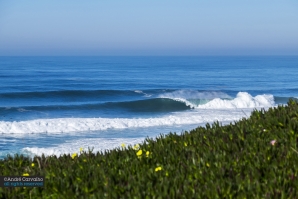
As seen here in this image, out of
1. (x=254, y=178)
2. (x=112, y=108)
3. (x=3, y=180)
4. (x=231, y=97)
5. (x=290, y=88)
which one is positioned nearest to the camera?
(x=254, y=178)

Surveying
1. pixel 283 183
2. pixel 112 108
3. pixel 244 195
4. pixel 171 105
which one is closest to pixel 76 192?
pixel 244 195

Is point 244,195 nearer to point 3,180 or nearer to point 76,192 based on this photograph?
point 76,192

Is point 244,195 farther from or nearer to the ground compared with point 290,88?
nearer to the ground

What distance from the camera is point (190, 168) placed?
4.18m

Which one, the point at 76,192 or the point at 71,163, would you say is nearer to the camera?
the point at 76,192

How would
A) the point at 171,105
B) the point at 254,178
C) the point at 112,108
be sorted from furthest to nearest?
the point at 171,105 < the point at 112,108 < the point at 254,178

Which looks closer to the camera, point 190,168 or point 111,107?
point 190,168

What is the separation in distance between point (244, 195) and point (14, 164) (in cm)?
313

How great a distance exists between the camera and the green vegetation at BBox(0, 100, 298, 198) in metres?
3.58

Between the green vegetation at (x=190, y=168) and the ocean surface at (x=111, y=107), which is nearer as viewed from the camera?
the green vegetation at (x=190, y=168)

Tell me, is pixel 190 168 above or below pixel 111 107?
below

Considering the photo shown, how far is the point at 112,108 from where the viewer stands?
31.9 m

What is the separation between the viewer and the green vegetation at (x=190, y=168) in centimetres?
358

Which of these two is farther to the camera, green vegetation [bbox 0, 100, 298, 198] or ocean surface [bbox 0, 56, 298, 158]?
ocean surface [bbox 0, 56, 298, 158]
